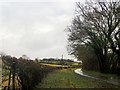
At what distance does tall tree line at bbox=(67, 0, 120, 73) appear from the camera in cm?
4231

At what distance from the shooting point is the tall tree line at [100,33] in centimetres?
4231

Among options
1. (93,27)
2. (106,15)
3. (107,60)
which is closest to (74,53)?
(107,60)

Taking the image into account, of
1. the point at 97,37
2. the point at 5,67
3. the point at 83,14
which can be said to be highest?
the point at 83,14

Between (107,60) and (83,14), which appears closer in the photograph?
(83,14)

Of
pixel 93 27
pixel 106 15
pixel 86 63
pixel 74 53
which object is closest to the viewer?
pixel 106 15

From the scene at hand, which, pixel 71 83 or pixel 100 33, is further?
pixel 100 33

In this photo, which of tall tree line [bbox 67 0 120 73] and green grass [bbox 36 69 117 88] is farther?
tall tree line [bbox 67 0 120 73]

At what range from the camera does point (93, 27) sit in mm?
45688

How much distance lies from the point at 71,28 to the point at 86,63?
2142 cm

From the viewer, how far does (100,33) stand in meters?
45.9

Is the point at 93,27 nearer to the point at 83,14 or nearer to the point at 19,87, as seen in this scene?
the point at 83,14

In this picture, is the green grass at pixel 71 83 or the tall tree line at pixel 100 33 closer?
the green grass at pixel 71 83

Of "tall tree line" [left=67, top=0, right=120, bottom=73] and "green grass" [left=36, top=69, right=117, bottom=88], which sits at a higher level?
"tall tree line" [left=67, top=0, right=120, bottom=73]

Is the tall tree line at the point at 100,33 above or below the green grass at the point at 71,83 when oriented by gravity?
above
